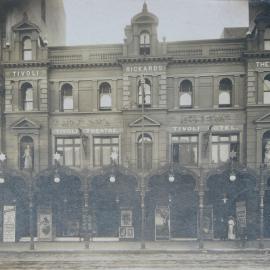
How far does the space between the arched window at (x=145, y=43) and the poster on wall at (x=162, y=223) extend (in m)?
9.33

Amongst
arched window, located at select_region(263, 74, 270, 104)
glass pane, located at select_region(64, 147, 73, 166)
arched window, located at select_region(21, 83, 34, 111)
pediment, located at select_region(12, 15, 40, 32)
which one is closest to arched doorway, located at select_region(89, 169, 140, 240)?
glass pane, located at select_region(64, 147, 73, 166)

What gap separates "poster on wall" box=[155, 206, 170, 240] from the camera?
22.8 m

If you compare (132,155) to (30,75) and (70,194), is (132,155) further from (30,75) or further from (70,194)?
(30,75)

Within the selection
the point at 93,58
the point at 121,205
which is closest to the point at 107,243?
the point at 121,205

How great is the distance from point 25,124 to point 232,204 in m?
13.2

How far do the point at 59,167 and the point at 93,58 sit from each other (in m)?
7.13

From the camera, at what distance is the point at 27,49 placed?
2356cm

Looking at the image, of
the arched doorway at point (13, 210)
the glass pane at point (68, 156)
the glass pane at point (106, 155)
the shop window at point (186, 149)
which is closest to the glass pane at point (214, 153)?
the shop window at point (186, 149)

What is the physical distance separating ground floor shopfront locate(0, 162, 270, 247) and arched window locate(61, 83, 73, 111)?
4.45 meters

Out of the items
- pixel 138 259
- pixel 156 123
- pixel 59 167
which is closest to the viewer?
pixel 138 259

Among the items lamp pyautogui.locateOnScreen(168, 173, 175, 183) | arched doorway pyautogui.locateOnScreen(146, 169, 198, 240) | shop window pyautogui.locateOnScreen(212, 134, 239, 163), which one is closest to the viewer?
lamp pyautogui.locateOnScreen(168, 173, 175, 183)

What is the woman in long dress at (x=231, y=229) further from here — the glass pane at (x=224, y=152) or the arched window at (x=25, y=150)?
the arched window at (x=25, y=150)

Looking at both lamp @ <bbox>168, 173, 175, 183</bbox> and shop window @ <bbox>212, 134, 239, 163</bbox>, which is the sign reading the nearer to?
shop window @ <bbox>212, 134, 239, 163</bbox>

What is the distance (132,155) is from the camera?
22.8 meters
